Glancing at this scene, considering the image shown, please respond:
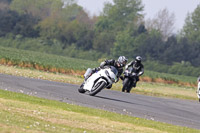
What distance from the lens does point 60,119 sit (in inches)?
500

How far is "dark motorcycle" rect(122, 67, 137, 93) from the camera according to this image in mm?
A: 26734

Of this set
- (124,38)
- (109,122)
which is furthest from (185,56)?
(109,122)

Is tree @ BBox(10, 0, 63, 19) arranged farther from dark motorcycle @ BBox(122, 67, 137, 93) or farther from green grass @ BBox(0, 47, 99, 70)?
dark motorcycle @ BBox(122, 67, 137, 93)

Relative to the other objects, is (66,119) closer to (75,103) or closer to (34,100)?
(34,100)

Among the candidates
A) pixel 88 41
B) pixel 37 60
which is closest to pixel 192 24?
pixel 88 41

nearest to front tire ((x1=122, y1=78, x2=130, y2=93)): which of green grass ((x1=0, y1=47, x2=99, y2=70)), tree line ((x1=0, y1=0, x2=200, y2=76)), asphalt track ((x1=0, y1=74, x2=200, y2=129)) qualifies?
asphalt track ((x1=0, y1=74, x2=200, y2=129))

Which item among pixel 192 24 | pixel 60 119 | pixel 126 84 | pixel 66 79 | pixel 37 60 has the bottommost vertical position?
pixel 60 119

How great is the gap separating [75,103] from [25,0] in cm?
11736

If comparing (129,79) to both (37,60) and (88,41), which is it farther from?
(88,41)

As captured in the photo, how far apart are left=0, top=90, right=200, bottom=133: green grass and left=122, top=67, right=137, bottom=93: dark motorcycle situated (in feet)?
34.9

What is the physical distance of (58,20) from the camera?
10556 cm

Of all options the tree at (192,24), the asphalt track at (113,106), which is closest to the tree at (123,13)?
the tree at (192,24)

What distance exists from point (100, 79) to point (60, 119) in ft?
23.5

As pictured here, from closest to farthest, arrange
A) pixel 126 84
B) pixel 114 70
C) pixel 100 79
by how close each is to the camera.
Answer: pixel 100 79, pixel 114 70, pixel 126 84
